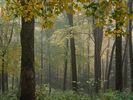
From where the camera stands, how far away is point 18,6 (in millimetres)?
6156

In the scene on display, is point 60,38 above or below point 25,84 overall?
above

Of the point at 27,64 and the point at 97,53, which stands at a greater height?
the point at 97,53

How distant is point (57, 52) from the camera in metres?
47.8

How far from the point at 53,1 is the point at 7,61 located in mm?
24790

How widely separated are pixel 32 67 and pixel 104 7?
186 inches

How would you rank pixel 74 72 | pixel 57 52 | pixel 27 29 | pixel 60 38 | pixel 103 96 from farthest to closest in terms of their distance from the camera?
1. pixel 57 52
2. pixel 60 38
3. pixel 74 72
4. pixel 103 96
5. pixel 27 29

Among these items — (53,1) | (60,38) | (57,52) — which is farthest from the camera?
(57,52)

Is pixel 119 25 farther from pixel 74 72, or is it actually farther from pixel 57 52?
pixel 57 52

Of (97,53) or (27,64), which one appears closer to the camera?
(27,64)

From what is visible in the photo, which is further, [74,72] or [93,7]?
[74,72]

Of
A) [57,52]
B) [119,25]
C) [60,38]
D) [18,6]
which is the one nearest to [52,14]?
[18,6]

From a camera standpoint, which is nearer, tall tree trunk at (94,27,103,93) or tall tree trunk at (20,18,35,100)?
tall tree trunk at (20,18,35,100)

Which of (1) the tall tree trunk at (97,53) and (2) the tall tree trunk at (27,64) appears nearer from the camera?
(2) the tall tree trunk at (27,64)

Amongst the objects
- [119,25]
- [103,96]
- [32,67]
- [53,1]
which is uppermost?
[53,1]
